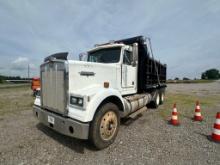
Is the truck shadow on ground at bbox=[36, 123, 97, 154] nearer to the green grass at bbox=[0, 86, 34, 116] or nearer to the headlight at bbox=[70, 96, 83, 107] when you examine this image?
the headlight at bbox=[70, 96, 83, 107]

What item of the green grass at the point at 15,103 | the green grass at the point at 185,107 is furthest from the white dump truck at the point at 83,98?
the green grass at the point at 15,103

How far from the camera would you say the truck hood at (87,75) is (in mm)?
3312

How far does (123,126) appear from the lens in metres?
4.90

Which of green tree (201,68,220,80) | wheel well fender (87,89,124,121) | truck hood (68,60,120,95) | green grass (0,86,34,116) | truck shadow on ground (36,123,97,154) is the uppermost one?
green tree (201,68,220,80)

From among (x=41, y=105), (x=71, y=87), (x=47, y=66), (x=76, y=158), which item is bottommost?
(x=76, y=158)

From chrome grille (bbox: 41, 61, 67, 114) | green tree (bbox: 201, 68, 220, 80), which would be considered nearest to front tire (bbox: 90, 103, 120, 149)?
chrome grille (bbox: 41, 61, 67, 114)

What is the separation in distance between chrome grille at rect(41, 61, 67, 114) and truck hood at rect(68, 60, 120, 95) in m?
0.19

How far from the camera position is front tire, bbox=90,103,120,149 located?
3.15 m

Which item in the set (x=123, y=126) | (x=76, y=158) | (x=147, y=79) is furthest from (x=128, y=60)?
(x=76, y=158)

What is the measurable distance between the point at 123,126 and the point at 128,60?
2187 mm

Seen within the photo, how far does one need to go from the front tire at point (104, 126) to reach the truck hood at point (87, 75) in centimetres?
62

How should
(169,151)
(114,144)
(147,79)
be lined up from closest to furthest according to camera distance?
1. (169,151)
2. (114,144)
3. (147,79)

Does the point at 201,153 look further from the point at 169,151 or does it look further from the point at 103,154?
the point at 103,154

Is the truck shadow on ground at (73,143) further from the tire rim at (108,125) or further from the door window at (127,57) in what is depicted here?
the door window at (127,57)
